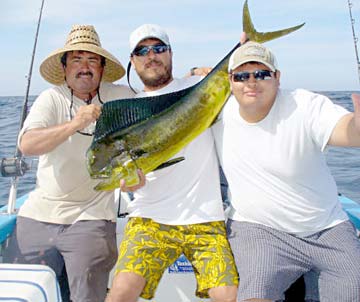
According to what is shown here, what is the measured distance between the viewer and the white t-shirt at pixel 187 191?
2617 millimetres

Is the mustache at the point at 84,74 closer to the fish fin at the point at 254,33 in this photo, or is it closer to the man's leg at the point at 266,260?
the fish fin at the point at 254,33

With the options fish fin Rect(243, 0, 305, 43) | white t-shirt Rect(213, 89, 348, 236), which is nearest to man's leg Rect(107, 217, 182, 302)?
white t-shirt Rect(213, 89, 348, 236)

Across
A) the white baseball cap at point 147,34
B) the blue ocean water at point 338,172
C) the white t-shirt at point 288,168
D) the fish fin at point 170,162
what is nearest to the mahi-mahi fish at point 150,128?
the fish fin at point 170,162

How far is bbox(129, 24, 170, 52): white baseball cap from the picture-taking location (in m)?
2.79

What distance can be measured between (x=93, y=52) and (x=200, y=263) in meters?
1.50

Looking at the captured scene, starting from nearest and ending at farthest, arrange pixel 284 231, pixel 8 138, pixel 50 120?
pixel 284 231 < pixel 50 120 < pixel 8 138

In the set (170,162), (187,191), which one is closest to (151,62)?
(170,162)

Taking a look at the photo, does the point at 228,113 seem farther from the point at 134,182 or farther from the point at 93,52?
the point at 93,52

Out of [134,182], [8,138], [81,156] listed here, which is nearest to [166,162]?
[134,182]

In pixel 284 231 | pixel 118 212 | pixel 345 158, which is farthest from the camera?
pixel 345 158

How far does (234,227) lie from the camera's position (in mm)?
2543

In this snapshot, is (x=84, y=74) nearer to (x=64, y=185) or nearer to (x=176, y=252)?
(x=64, y=185)

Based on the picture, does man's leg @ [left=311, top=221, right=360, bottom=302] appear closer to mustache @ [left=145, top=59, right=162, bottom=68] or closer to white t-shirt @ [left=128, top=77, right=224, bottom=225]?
white t-shirt @ [left=128, top=77, right=224, bottom=225]

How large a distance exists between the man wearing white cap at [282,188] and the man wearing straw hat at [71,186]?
0.83 meters
